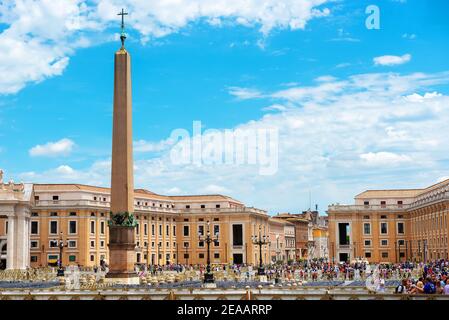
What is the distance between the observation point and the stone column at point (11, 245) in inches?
2949

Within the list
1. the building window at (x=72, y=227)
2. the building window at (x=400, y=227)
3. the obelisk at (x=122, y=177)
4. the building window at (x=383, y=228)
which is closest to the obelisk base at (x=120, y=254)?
the obelisk at (x=122, y=177)

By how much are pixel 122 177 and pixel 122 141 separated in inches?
79.1

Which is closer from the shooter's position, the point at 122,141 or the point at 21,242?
the point at 122,141

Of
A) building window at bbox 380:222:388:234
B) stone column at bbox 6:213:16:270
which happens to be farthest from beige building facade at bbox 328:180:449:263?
stone column at bbox 6:213:16:270

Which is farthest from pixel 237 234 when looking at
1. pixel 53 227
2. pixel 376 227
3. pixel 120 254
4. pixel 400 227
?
pixel 120 254

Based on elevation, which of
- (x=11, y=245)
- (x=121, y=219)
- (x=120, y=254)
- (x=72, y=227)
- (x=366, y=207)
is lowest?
(x=120, y=254)

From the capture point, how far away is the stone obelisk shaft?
40.5 meters

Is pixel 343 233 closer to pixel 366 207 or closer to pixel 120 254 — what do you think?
pixel 366 207

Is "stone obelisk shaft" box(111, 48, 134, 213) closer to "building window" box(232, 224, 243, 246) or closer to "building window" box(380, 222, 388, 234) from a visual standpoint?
"building window" box(232, 224, 243, 246)

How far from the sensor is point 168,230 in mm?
105438

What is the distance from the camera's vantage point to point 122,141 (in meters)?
40.8

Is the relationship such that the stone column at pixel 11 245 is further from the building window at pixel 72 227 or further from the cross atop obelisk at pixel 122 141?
the cross atop obelisk at pixel 122 141

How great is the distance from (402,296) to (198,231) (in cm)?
9003
